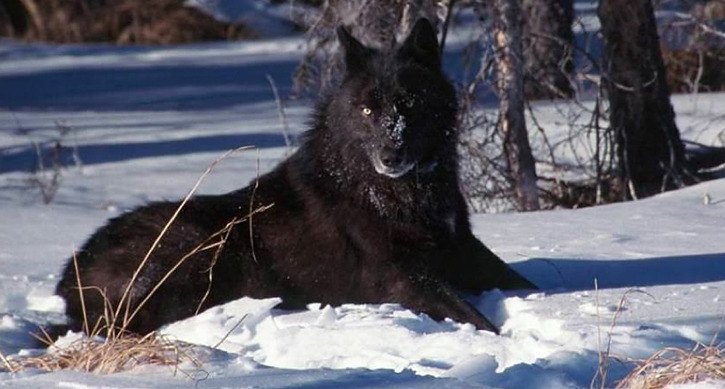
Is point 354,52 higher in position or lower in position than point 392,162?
higher

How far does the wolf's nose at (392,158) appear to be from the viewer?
21.1 feet

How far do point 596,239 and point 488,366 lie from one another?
3.09m

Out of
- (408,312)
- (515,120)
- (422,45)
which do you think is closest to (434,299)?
(408,312)

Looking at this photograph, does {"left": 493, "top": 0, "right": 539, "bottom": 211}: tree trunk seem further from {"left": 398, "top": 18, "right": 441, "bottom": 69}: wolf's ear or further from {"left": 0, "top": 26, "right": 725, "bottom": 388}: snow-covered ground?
{"left": 398, "top": 18, "right": 441, "bottom": 69}: wolf's ear

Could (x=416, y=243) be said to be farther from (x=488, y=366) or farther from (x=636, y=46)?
(x=636, y=46)

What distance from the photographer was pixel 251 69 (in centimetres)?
2298

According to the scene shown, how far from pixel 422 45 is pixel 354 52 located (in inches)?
13.0

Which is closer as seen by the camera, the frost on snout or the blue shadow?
the frost on snout

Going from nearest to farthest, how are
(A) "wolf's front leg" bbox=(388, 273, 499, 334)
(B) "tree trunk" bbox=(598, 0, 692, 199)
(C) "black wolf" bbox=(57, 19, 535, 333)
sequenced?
(A) "wolf's front leg" bbox=(388, 273, 499, 334) < (C) "black wolf" bbox=(57, 19, 535, 333) < (B) "tree trunk" bbox=(598, 0, 692, 199)

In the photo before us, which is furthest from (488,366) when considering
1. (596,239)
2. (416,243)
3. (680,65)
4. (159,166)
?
(680,65)

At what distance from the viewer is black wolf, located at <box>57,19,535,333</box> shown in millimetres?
6539

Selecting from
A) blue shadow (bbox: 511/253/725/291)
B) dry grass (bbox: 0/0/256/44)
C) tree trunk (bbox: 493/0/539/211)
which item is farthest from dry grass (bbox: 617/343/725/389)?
dry grass (bbox: 0/0/256/44)

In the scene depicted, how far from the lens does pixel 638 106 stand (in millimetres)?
11023

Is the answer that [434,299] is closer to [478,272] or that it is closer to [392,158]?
[478,272]
